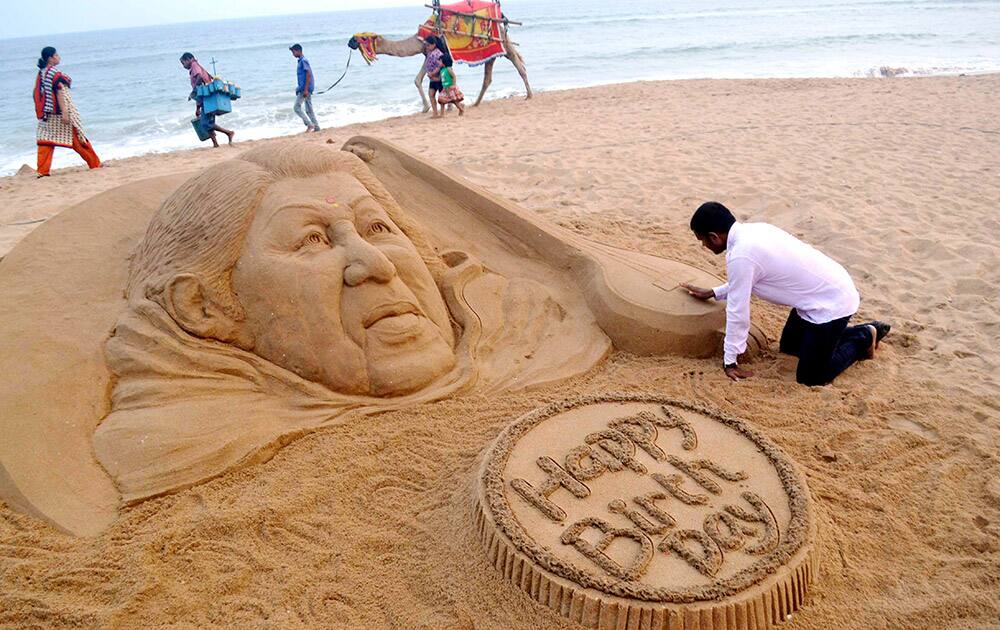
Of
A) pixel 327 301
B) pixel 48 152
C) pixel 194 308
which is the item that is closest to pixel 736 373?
pixel 327 301

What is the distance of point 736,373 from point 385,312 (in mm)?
1581

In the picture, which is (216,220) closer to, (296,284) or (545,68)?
(296,284)

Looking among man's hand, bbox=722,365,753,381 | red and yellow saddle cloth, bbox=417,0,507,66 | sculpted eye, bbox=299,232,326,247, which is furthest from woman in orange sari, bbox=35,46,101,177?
man's hand, bbox=722,365,753,381

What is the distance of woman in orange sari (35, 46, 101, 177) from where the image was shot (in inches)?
310

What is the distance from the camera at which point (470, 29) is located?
11.5 m

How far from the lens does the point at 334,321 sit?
2736 millimetres

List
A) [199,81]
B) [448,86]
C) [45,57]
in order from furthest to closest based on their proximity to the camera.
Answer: [448,86], [199,81], [45,57]

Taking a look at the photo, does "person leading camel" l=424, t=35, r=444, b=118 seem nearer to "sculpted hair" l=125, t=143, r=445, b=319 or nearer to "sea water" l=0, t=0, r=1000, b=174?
"sea water" l=0, t=0, r=1000, b=174

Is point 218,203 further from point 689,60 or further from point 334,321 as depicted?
point 689,60

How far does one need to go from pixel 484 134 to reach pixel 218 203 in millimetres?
6534

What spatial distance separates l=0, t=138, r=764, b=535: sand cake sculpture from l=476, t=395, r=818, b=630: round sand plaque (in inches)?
25.5

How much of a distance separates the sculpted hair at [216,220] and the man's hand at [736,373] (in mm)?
1923

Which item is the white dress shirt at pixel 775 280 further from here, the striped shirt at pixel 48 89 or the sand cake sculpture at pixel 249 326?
the striped shirt at pixel 48 89

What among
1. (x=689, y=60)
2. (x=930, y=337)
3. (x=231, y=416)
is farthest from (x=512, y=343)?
(x=689, y=60)
